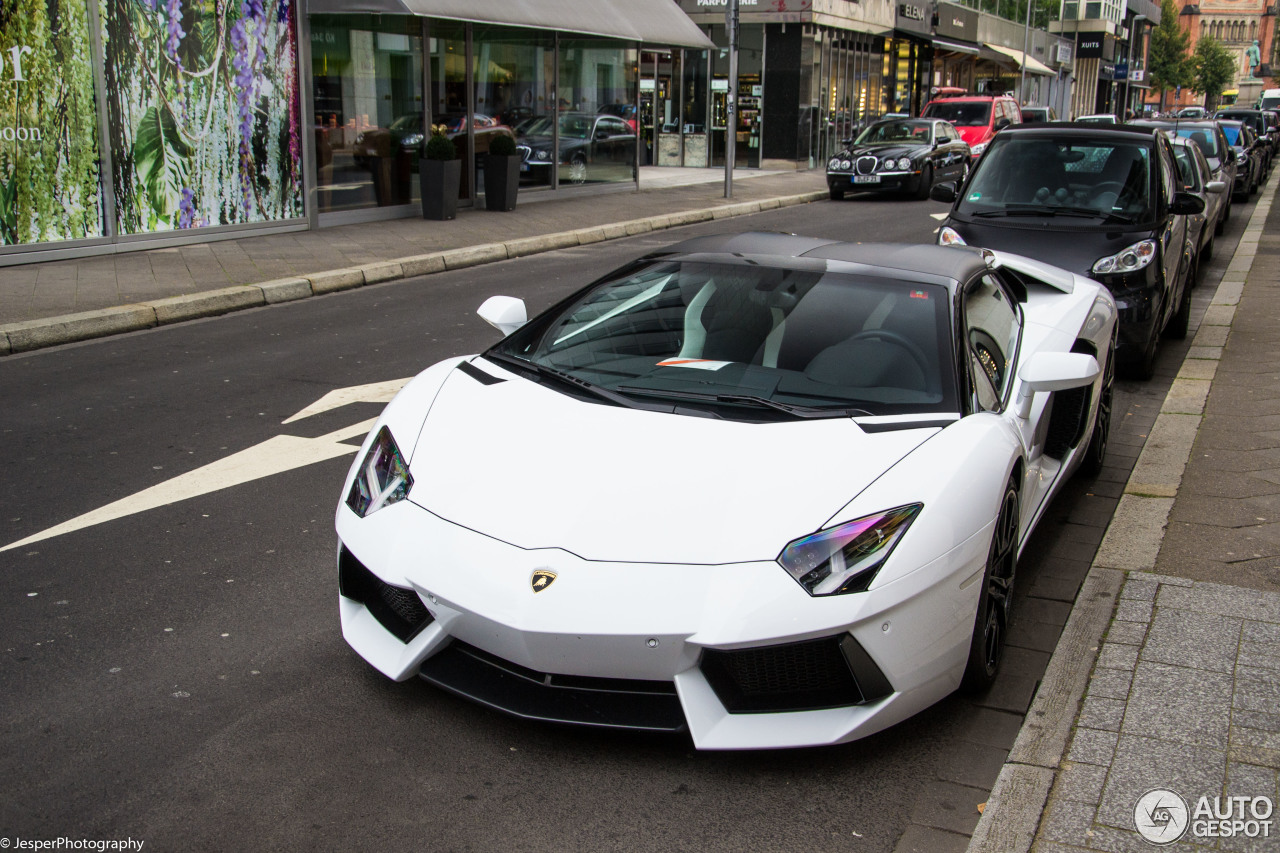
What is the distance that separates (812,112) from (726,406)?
31765 millimetres

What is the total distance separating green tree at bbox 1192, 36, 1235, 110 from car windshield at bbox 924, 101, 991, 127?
106057 millimetres

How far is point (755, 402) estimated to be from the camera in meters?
3.61

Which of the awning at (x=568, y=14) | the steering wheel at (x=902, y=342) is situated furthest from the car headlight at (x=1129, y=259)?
the awning at (x=568, y=14)

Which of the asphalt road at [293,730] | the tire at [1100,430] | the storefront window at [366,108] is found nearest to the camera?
the asphalt road at [293,730]

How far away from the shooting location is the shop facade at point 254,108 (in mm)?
11766

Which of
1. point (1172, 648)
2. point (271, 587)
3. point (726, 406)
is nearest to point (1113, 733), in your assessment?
point (1172, 648)

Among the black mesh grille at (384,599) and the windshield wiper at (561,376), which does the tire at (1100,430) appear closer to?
the windshield wiper at (561,376)

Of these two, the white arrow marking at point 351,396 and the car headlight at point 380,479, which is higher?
the car headlight at point 380,479

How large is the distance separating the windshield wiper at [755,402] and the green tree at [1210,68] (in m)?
134

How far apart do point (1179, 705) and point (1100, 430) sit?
2737 mm

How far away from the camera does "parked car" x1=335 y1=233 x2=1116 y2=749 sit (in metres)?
2.91

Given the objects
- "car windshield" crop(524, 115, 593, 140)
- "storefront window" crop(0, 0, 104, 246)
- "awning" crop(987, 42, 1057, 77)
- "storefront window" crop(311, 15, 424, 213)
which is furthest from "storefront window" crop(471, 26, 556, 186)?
"awning" crop(987, 42, 1057, 77)

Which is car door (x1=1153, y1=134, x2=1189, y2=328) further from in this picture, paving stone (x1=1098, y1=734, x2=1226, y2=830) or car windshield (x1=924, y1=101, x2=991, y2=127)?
car windshield (x1=924, y1=101, x2=991, y2=127)

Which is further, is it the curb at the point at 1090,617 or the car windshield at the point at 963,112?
the car windshield at the point at 963,112
